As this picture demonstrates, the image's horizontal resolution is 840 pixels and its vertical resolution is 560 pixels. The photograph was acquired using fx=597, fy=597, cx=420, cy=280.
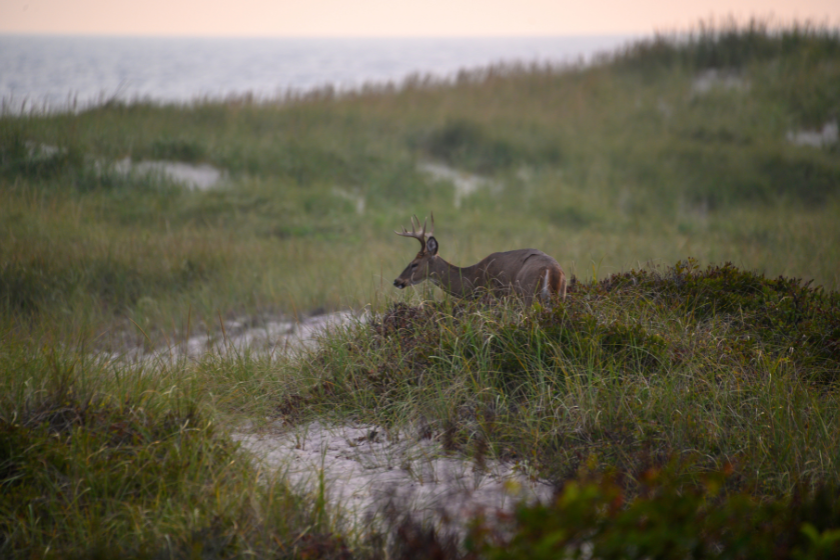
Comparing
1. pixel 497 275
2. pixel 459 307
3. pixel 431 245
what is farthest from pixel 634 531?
pixel 431 245

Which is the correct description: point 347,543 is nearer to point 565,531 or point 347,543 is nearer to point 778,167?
point 565,531

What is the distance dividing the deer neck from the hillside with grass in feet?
0.73

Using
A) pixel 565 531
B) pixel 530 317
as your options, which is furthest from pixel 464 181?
pixel 565 531

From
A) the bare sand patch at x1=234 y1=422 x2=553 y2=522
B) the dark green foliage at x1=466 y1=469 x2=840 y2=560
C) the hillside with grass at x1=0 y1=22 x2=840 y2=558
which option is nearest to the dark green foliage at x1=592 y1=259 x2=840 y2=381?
the hillside with grass at x1=0 y1=22 x2=840 y2=558

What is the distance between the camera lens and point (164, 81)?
89.8 feet

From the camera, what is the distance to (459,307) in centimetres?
494

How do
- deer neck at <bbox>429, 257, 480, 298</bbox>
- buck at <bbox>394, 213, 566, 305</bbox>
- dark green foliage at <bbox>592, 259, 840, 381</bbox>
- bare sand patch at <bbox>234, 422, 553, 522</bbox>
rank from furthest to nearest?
deer neck at <bbox>429, 257, 480, 298</bbox> < buck at <bbox>394, 213, 566, 305</bbox> < dark green foliage at <bbox>592, 259, 840, 381</bbox> < bare sand patch at <bbox>234, 422, 553, 522</bbox>

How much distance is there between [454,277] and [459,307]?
3.48 ft

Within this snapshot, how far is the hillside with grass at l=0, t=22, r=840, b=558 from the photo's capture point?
9.48 feet

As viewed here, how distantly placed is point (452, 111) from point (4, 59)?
923 inches

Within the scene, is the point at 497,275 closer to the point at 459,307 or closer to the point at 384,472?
the point at 459,307

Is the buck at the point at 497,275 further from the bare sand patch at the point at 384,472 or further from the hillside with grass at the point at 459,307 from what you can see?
the bare sand patch at the point at 384,472

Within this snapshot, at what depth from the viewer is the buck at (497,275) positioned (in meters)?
4.93

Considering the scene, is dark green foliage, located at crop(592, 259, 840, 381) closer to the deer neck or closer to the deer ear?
the deer neck
